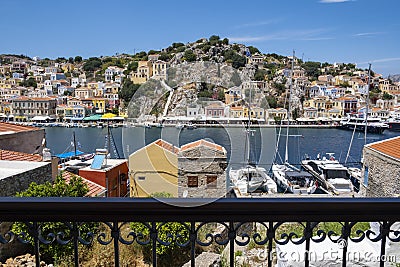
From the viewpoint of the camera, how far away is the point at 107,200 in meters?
0.79

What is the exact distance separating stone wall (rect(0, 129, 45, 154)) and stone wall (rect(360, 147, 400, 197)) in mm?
8087

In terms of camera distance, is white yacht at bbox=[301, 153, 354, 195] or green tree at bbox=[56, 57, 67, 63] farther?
green tree at bbox=[56, 57, 67, 63]

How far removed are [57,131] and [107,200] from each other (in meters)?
32.0

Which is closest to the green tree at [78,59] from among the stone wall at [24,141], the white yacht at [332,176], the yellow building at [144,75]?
the white yacht at [332,176]

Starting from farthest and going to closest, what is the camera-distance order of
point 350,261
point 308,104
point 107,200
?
point 308,104 → point 350,261 → point 107,200

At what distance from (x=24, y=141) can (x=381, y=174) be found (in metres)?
8.23

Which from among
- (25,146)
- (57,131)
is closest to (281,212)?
(25,146)

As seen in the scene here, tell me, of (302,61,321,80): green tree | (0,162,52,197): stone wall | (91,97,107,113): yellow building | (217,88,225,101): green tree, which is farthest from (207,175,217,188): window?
(302,61,321,80): green tree

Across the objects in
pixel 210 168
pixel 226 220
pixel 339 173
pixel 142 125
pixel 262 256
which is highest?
pixel 142 125

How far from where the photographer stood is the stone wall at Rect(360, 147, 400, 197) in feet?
23.8

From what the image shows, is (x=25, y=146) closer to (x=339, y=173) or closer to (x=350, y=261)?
(x=350, y=261)

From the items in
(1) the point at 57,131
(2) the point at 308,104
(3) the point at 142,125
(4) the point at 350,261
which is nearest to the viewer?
(3) the point at 142,125

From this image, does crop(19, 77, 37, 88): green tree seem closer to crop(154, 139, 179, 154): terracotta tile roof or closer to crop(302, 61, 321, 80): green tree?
crop(302, 61, 321, 80): green tree

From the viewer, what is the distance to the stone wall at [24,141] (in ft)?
24.1
